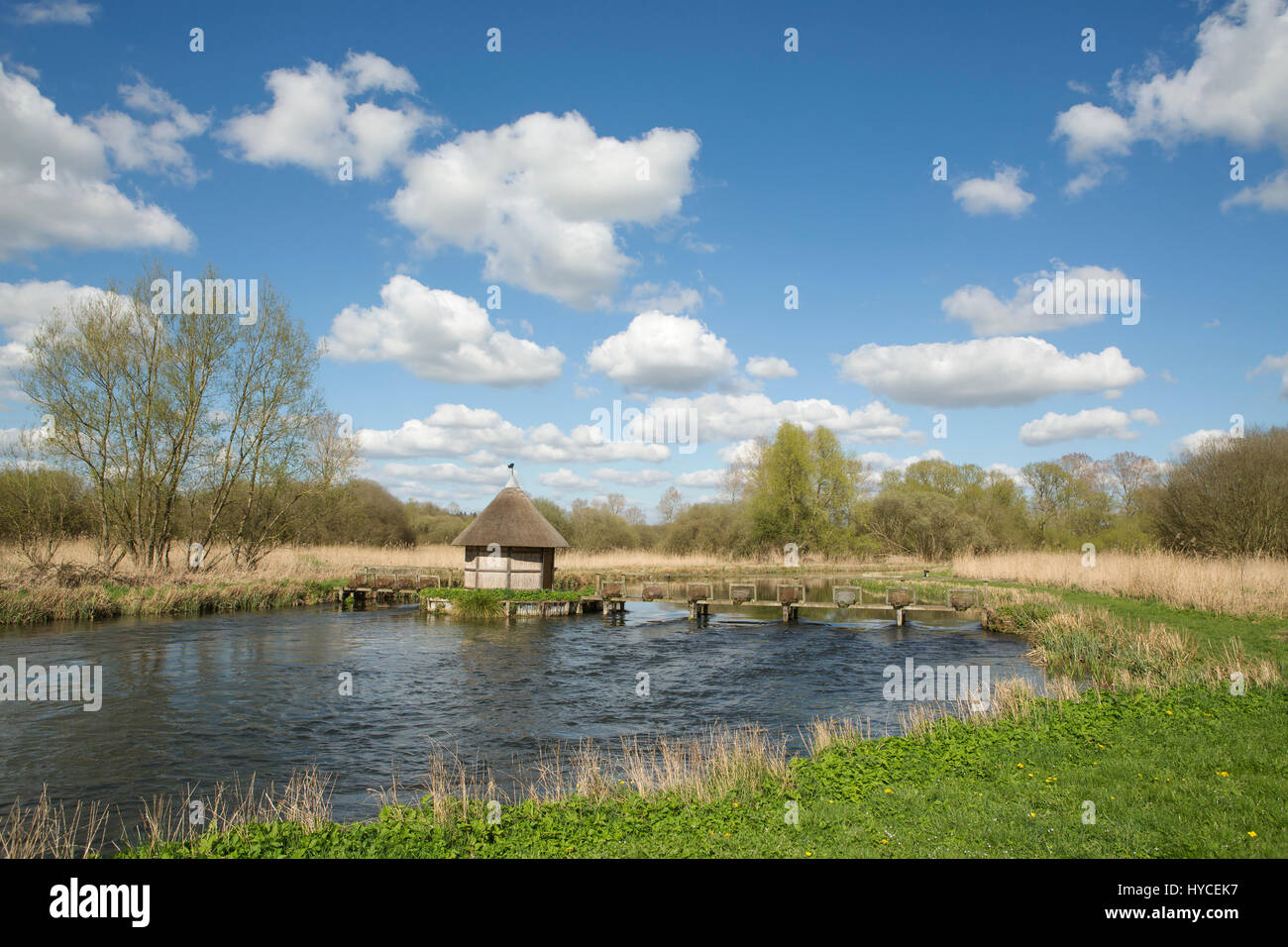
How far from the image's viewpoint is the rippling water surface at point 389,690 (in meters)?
9.73

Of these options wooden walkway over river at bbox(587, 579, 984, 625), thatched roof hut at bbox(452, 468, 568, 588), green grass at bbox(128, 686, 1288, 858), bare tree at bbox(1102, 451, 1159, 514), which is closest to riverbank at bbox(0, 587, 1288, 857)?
green grass at bbox(128, 686, 1288, 858)

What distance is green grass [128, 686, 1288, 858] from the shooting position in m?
5.48

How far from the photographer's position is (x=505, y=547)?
1072 inches

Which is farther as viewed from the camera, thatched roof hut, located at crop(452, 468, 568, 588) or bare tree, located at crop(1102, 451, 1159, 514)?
bare tree, located at crop(1102, 451, 1159, 514)

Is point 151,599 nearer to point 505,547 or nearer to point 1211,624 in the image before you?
point 505,547

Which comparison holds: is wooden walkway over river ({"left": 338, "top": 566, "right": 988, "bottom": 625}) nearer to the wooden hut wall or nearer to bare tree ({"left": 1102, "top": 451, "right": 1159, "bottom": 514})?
the wooden hut wall

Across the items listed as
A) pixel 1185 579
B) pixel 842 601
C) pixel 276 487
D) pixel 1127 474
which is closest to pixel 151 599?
pixel 276 487

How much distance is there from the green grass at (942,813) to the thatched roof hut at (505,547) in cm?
1976

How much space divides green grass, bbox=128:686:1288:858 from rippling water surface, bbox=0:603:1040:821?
226cm

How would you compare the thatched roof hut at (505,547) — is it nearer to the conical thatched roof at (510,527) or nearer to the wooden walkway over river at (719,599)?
the conical thatched roof at (510,527)
